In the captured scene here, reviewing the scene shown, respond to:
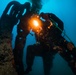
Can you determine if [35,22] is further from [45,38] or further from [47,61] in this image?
[47,61]

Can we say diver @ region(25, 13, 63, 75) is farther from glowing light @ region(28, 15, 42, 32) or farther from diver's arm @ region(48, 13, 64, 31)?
glowing light @ region(28, 15, 42, 32)

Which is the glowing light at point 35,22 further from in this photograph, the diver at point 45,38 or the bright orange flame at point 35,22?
the diver at point 45,38

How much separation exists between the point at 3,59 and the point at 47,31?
2.13 m

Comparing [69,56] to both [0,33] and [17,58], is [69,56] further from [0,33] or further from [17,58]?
[0,33]

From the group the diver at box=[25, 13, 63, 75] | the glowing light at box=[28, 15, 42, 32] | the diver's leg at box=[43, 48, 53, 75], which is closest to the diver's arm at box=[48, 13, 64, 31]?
the diver at box=[25, 13, 63, 75]

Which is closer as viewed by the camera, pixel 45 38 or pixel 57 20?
pixel 45 38

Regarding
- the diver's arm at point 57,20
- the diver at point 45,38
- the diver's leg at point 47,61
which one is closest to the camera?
the diver at point 45,38

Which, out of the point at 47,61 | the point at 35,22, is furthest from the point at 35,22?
the point at 47,61

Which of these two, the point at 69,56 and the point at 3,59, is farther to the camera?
the point at 69,56

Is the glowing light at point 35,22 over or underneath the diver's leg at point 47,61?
over

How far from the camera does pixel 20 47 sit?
698 cm

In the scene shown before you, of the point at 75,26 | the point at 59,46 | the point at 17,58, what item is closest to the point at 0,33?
the point at 17,58

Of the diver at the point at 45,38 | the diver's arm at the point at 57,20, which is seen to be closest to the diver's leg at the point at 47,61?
the diver at the point at 45,38

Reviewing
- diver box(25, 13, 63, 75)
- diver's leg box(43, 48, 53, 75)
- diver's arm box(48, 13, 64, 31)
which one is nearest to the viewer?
diver box(25, 13, 63, 75)
